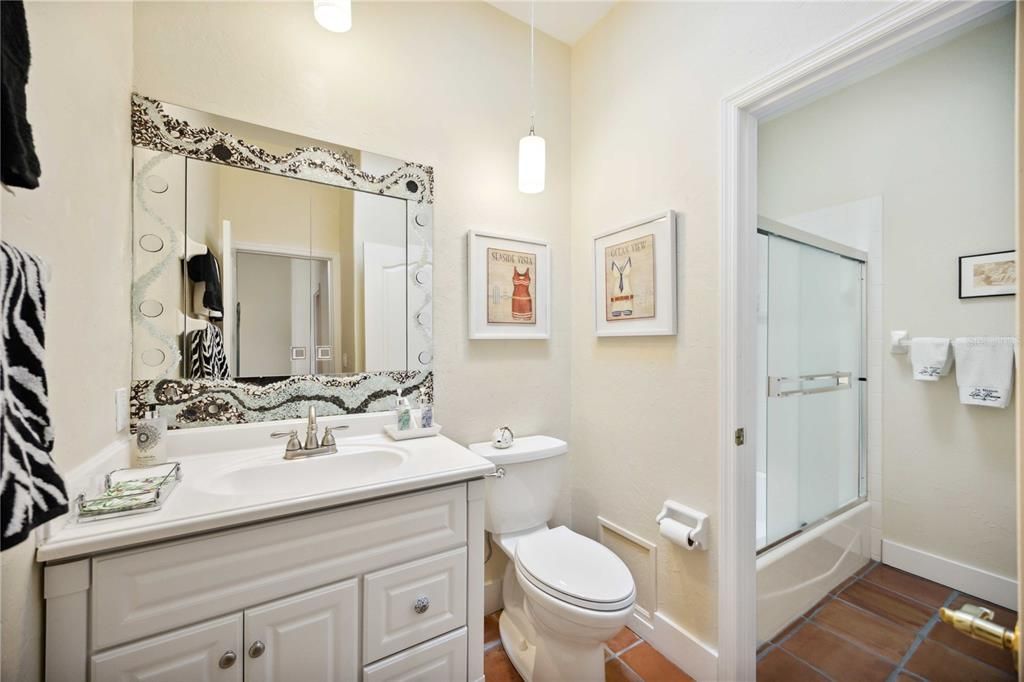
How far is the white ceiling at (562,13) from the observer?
1849 mm

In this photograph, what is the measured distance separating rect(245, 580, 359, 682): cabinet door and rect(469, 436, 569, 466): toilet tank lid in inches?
26.3

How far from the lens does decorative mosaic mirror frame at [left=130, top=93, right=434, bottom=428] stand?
1257 mm

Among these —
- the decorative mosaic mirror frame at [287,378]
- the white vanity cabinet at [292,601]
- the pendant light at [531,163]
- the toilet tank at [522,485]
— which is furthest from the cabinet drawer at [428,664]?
the pendant light at [531,163]

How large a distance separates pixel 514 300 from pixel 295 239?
3.04 ft

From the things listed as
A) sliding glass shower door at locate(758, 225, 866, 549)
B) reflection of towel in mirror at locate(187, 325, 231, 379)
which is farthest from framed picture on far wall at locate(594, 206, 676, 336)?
reflection of towel in mirror at locate(187, 325, 231, 379)

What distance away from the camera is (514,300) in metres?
1.90

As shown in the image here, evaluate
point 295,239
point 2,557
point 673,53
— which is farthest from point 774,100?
point 2,557

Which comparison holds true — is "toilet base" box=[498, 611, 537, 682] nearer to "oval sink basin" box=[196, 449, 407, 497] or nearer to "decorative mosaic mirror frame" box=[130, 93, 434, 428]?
"oval sink basin" box=[196, 449, 407, 497]

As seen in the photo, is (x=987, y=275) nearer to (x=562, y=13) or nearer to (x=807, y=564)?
(x=807, y=564)

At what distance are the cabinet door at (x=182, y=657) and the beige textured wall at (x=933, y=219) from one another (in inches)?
112

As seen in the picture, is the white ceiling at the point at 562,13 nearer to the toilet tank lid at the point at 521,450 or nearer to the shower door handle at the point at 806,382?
the shower door handle at the point at 806,382

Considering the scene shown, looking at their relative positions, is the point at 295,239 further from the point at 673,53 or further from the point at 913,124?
the point at 913,124

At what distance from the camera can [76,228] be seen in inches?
35.1

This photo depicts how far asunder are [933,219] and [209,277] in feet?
10.7
